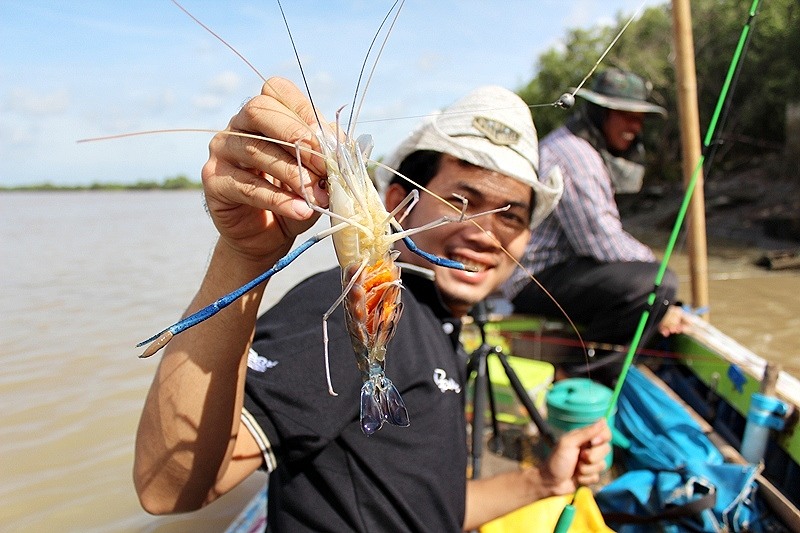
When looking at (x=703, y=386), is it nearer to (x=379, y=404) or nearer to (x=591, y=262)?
(x=591, y=262)

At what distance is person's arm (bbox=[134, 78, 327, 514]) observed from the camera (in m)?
1.11

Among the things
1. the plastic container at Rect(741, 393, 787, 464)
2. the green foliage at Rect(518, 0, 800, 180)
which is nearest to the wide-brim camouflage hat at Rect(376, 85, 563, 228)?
the plastic container at Rect(741, 393, 787, 464)

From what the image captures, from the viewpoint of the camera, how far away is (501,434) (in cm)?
407

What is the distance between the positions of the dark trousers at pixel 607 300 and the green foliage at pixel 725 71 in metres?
10.9

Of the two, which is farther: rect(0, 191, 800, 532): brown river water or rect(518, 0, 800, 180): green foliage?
rect(518, 0, 800, 180): green foliage

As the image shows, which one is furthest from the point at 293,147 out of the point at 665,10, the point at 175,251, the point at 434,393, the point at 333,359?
the point at 665,10

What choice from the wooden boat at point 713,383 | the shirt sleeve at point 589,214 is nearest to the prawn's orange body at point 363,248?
the wooden boat at point 713,383

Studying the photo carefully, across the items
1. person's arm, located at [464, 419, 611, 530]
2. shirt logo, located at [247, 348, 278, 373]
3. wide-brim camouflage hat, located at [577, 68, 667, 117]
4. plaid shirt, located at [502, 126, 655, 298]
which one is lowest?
person's arm, located at [464, 419, 611, 530]

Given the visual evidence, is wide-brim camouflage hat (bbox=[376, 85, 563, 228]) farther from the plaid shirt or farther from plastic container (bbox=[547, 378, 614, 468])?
the plaid shirt

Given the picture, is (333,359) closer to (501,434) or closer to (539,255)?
(501,434)

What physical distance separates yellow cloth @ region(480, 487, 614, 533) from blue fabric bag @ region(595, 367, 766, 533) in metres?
0.59

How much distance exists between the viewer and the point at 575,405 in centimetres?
355

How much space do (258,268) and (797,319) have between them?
873 centimetres

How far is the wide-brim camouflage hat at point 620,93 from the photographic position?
5.16 m
